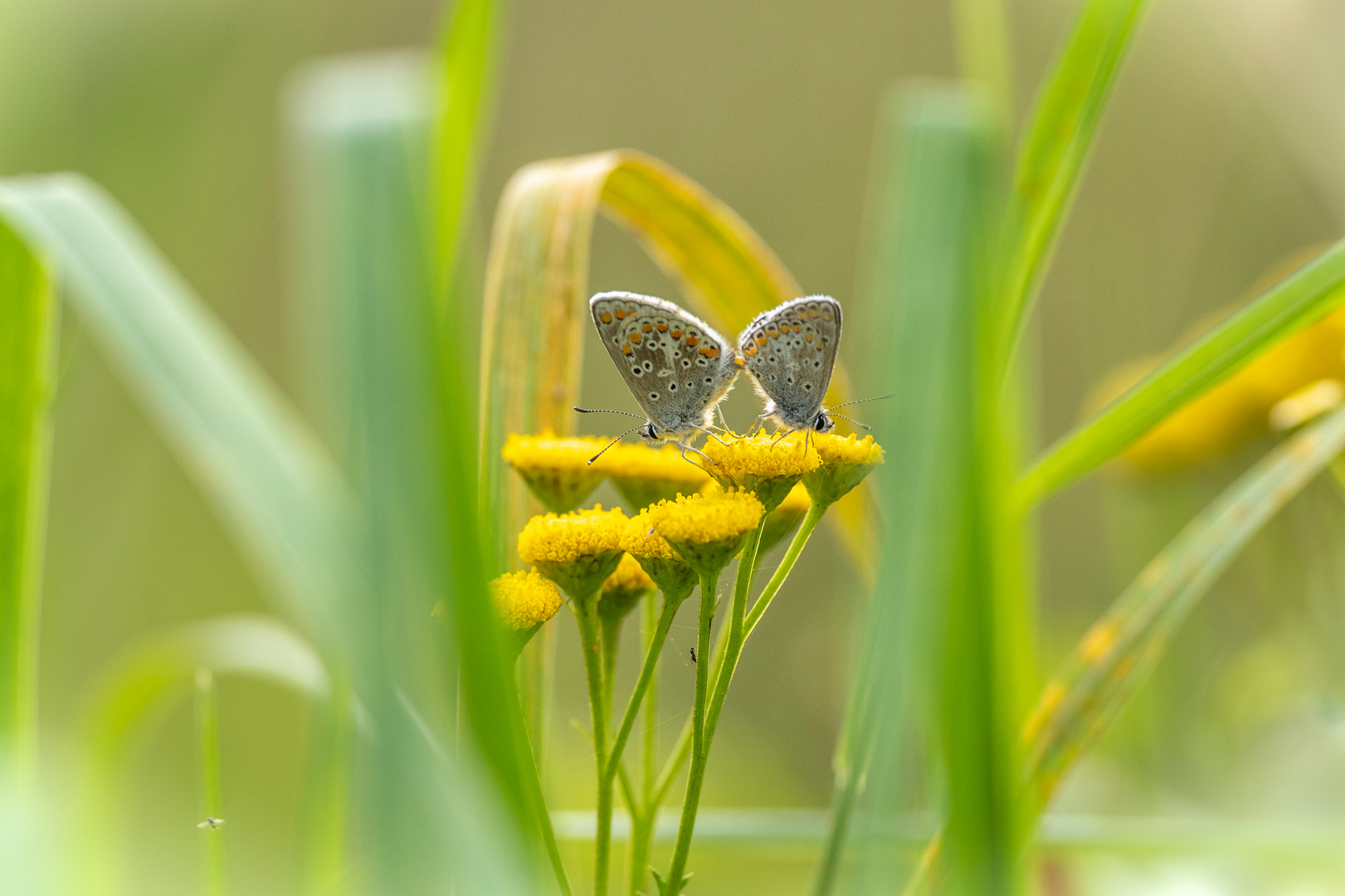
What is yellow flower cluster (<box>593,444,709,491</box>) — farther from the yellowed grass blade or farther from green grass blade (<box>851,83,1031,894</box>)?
green grass blade (<box>851,83,1031,894</box>)

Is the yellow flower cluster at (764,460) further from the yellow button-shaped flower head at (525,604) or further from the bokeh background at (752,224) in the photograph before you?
the bokeh background at (752,224)

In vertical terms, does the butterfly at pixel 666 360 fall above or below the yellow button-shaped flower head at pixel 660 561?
above

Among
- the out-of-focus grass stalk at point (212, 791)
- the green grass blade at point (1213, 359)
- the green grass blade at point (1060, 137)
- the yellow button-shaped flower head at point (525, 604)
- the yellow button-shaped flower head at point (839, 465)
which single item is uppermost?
the green grass blade at point (1060, 137)

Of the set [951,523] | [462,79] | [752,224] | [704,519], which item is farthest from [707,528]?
[752,224]

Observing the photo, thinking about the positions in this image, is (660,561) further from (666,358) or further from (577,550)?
(666,358)

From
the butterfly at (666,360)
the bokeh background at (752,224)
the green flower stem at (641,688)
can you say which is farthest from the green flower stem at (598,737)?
the bokeh background at (752,224)

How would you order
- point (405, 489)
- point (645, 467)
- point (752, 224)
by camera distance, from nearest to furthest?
point (405, 489) → point (645, 467) → point (752, 224)

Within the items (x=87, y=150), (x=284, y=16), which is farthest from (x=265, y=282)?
(x=284, y=16)
